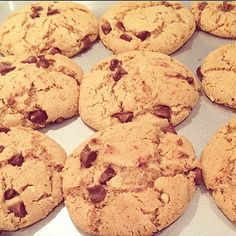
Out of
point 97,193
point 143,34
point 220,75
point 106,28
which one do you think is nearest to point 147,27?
point 143,34

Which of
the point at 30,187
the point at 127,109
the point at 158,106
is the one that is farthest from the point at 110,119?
the point at 30,187

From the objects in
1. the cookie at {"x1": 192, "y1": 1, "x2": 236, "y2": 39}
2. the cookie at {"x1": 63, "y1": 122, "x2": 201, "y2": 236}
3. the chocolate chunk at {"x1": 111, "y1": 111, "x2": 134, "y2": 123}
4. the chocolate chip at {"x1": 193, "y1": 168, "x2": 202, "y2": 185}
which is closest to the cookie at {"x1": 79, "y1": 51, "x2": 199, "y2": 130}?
the chocolate chunk at {"x1": 111, "y1": 111, "x2": 134, "y2": 123}

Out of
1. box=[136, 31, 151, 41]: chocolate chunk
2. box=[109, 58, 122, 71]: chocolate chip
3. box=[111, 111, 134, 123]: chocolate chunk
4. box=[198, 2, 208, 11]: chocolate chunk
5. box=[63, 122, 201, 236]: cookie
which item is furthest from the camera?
box=[198, 2, 208, 11]: chocolate chunk

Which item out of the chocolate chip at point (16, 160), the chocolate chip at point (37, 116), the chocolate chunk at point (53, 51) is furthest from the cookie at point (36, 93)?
the chocolate chip at point (16, 160)

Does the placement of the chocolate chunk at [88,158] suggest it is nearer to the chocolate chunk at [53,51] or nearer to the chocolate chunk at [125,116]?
the chocolate chunk at [125,116]

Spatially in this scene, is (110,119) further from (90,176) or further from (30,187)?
(30,187)

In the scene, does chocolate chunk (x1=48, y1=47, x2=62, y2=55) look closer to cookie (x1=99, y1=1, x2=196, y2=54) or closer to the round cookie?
cookie (x1=99, y1=1, x2=196, y2=54)
